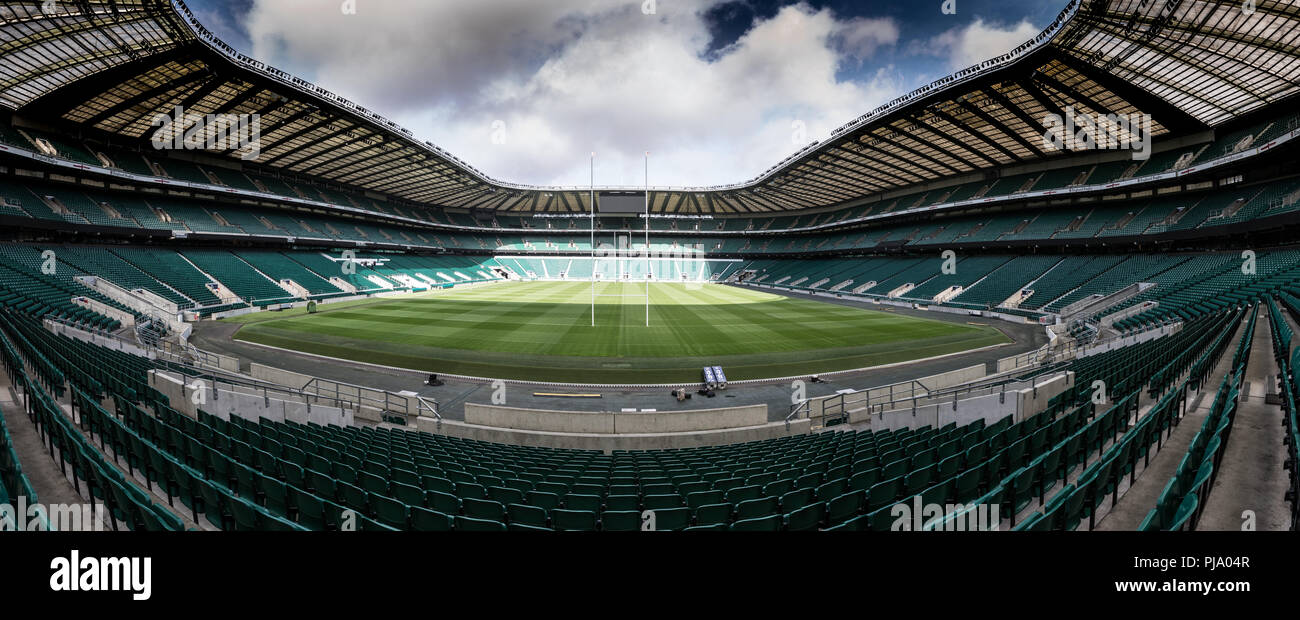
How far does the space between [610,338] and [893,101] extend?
3211cm

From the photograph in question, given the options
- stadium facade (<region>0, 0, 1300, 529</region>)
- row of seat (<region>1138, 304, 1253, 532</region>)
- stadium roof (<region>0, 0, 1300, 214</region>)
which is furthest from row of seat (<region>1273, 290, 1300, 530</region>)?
stadium roof (<region>0, 0, 1300, 214</region>)

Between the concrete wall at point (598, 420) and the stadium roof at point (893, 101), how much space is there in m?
29.2

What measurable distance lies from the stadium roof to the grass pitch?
56.1ft

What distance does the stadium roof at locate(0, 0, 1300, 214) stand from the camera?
936 inches

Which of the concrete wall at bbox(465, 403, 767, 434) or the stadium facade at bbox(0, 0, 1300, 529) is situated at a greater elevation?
the stadium facade at bbox(0, 0, 1300, 529)

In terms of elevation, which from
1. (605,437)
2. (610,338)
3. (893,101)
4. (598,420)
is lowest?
(605,437)

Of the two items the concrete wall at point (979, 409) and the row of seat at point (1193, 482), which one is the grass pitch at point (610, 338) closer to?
the concrete wall at point (979, 409)

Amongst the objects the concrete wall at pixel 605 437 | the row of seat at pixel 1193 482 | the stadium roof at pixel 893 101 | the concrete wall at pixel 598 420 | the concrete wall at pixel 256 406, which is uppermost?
the stadium roof at pixel 893 101

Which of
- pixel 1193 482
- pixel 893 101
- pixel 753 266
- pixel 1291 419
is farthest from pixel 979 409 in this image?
pixel 753 266

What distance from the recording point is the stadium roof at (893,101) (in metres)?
23.8

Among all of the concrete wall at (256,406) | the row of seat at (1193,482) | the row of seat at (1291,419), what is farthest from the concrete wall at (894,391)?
the concrete wall at (256,406)

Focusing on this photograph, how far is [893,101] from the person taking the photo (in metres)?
39.3

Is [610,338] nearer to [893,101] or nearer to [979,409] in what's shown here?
[979,409]

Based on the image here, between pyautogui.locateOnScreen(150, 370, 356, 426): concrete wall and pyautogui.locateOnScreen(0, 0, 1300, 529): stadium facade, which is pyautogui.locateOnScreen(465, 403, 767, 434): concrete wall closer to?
pyautogui.locateOnScreen(0, 0, 1300, 529): stadium facade
